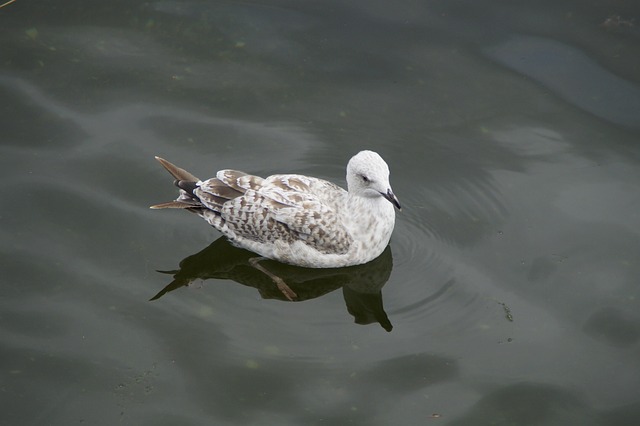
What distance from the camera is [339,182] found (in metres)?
8.39

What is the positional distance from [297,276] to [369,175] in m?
1.03

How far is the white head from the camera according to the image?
7.34m

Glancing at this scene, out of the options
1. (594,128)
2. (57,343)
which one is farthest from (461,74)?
(57,343)

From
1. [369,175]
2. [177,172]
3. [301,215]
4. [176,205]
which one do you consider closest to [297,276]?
[301,215]

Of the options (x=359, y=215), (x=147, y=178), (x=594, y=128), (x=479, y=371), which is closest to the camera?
(x=479, y=371)

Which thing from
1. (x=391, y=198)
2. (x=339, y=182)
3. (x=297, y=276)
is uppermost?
(x=391, y=198)

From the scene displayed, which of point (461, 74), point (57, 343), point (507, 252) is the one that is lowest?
point (57, 343)

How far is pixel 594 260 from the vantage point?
25.4 feet

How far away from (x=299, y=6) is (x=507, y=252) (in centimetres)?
386

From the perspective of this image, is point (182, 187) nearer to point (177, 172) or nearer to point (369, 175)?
point (177, 172)

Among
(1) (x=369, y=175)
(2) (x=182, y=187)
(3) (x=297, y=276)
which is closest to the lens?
(1) (x=369, y=175)

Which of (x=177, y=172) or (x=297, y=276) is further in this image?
(x=177, y=172)

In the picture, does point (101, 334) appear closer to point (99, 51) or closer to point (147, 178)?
point (147, 178)

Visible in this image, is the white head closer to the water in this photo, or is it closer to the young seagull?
the young seagull
